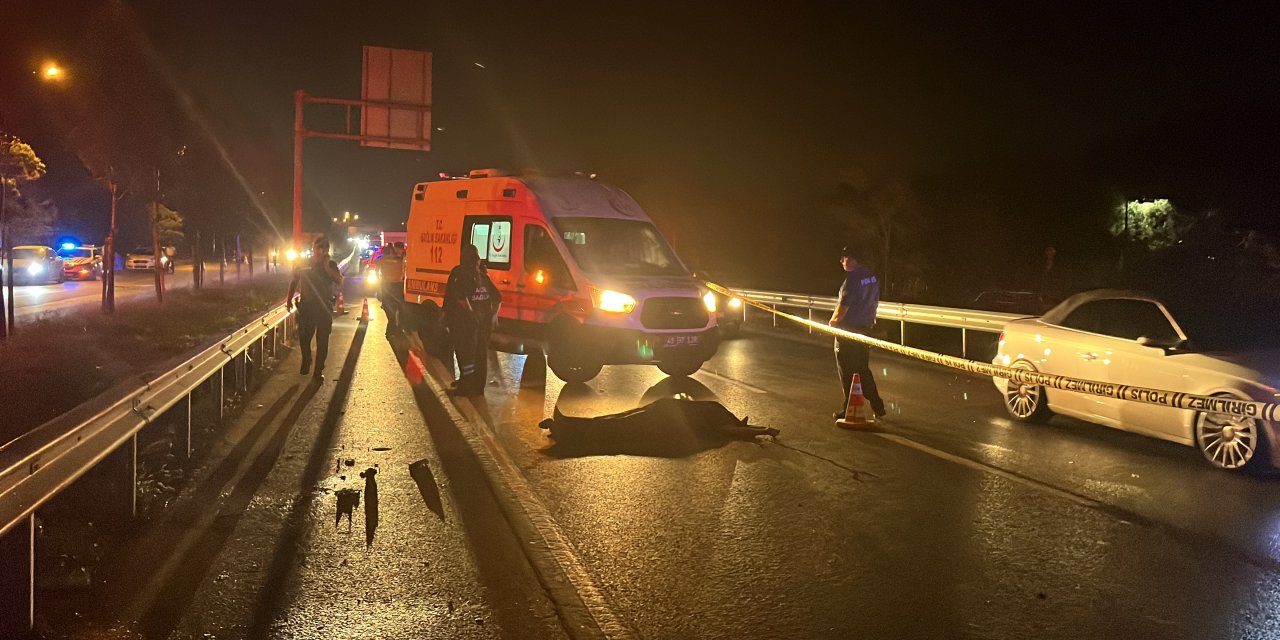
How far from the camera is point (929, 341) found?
2283 cm

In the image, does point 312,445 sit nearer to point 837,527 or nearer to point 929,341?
point 837,527

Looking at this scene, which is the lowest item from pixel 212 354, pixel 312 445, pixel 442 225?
pixel 312 445

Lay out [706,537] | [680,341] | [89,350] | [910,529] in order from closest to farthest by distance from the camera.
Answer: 1. [706,537]
2. [910,529]
3. [680,341]
4. [89,350]

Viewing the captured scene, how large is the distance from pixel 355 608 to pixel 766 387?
8.57 meters

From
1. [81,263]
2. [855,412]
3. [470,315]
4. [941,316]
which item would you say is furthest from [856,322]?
[81,263]

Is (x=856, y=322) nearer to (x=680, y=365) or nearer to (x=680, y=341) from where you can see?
(x=680, y=341)

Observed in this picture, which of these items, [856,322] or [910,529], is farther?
A: [856,322]

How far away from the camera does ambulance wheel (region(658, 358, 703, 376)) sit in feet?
41.0

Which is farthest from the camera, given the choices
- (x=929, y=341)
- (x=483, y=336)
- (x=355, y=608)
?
(x=929, y=341)

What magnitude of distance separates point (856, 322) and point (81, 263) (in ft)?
129

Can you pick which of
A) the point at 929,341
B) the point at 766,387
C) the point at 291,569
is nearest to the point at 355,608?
the point at 291,569

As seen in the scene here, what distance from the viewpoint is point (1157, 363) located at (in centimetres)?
881

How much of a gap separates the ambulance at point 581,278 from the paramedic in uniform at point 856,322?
2.23m

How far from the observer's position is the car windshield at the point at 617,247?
12453 mm
